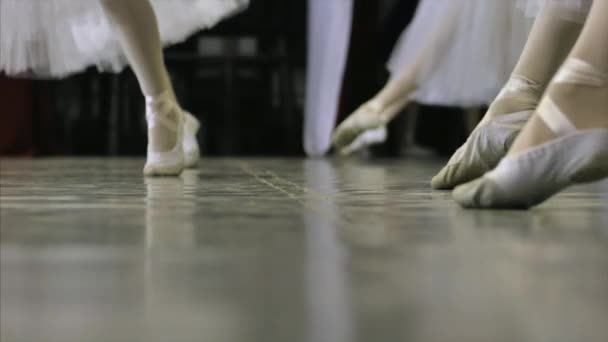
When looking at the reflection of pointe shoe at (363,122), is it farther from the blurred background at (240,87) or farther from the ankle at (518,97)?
the ankle at (518,97)

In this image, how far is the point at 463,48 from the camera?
8.27ft

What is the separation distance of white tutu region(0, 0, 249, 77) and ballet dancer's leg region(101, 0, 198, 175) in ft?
0.87

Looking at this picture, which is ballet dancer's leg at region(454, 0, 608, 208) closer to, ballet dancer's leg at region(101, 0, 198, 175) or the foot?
the foot

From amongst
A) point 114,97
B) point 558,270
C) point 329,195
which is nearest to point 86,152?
point 114,97

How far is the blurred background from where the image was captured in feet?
12.7

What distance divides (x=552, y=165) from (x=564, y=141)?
0.03 metres

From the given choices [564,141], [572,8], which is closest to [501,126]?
[572,8]

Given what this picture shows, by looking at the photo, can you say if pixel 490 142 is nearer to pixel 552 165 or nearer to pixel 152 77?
pixel 552 165

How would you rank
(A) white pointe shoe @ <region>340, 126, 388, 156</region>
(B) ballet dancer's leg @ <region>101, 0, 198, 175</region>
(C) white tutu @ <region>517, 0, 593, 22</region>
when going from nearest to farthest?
(C) white tutu @ <region>517, 0, 593, 22</region> → (B) ballet dancer's leg @ <region>101, 0, 198, 175</region> → (A) white pointe shoe @ <region>340, 126, 388, 156</region>

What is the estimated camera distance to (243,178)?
5.43 ft

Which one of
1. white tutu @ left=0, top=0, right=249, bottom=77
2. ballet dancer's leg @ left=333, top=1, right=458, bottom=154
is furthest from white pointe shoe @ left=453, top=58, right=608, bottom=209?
ballet dancer's leg @ left=333, top=1, right=458, bottom=154

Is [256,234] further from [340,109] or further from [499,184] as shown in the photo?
[340,109]

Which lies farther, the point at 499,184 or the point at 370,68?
the point at 370,68

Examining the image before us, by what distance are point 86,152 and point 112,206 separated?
303 centimetres
